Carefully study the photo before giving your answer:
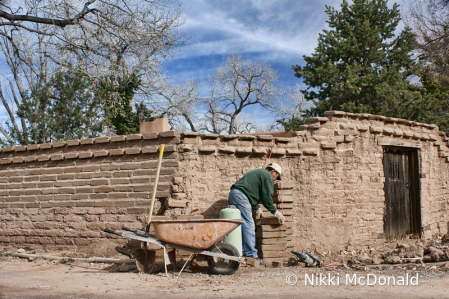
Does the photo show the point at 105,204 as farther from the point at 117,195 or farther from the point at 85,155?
the point at 85,155

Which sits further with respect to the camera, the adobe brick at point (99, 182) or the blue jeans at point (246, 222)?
the adobe brick at point (99, 182)

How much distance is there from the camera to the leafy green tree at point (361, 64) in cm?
1859

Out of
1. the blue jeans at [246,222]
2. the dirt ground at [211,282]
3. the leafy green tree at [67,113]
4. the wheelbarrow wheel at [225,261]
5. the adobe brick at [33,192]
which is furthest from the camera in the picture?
the leafy green tree at [67,113]

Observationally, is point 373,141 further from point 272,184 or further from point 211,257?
point 211,257

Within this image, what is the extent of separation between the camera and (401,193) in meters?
10.3

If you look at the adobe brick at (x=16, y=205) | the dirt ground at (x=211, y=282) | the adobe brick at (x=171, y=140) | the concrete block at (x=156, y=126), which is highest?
the concrete block at (x=156, y=126)

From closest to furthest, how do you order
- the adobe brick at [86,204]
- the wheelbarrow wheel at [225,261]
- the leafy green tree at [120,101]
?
the wheelbarrow wheel at [225,261], the adobe brick at [86,204], the leafy green tree at [120,101]

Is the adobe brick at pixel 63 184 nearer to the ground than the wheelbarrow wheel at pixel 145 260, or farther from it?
farther from it

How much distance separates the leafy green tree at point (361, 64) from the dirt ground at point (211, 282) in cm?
1264

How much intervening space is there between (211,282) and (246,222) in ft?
4.75

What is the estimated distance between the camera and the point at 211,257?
6422 millimetres

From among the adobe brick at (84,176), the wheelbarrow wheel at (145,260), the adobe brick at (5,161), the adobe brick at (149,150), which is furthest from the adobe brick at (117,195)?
the adobe brick at (5,161)

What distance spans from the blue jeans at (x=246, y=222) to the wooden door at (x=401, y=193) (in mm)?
3883

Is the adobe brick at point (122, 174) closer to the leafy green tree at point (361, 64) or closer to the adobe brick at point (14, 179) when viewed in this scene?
the adobe brick at point (14, 179)
